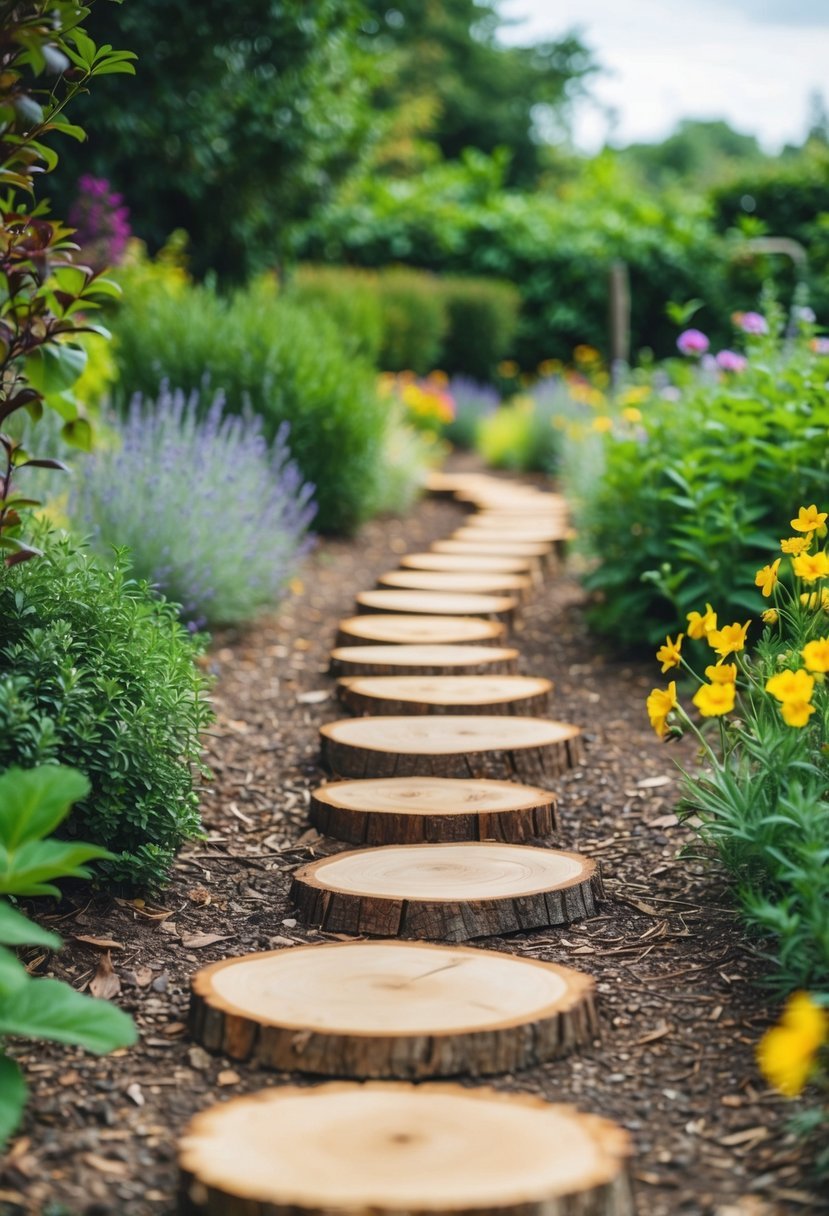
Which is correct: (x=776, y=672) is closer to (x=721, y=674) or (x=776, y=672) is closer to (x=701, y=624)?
(x=701, y=624)

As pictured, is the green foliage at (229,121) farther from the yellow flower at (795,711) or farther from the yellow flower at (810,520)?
the yellow flower at (795,711)

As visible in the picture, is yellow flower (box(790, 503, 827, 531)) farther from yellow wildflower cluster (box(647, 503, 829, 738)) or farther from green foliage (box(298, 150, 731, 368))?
green foliage (box(298, 150, 731, 368))

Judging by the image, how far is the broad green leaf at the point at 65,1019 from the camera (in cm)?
161

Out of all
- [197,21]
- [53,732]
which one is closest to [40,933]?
[53,732]

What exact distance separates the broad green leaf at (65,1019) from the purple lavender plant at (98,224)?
201 inches

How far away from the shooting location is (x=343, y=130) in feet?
27.9

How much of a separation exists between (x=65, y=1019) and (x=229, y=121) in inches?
273

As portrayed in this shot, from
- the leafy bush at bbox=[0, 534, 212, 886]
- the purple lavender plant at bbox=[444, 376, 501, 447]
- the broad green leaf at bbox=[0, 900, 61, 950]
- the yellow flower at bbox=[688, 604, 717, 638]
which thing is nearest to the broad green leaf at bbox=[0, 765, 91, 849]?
the broad green leaf at bbox=[0, 900, 61, 950]

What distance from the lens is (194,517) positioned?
416 cm

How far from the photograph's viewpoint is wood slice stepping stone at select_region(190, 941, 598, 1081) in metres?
1.74

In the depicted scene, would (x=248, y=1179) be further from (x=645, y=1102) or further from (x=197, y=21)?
(x=197, y=21)

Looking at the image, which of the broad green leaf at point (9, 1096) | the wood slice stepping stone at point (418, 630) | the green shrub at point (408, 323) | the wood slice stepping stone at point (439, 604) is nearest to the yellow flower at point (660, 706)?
the broad green leaf at point (9, 1096)

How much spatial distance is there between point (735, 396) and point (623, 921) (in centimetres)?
226

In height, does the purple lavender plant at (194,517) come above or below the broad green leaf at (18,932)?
above
